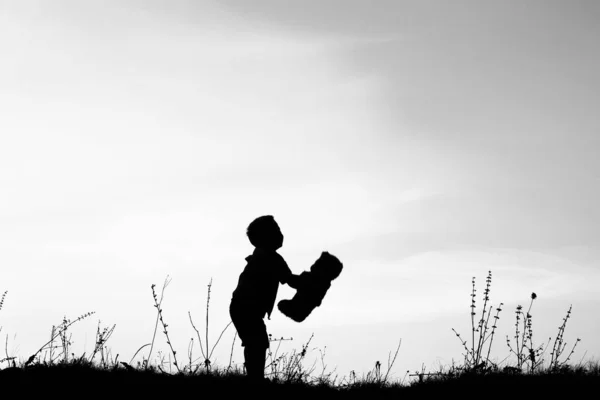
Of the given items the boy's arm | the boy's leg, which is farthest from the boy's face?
the boy's leg

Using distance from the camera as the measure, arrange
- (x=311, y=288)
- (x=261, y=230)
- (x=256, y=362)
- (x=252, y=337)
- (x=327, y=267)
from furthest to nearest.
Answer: (x=261, y=230) < (x=327, y=267) < (x=311, y=288) < (x=252, y=337) < (x=256, y=362)

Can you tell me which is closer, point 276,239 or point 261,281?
point 261,281

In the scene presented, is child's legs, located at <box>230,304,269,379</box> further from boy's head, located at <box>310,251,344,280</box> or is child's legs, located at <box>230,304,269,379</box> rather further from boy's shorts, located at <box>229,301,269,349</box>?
boy's head, located at <box>310,251,344,280</box>

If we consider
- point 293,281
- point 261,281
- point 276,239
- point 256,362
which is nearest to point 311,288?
point 293,281

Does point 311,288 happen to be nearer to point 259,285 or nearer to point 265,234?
point 259,285

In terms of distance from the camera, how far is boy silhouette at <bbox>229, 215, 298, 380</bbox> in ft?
21.3

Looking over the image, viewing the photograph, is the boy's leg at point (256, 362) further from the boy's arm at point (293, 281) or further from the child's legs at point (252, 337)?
the boy's arm at point (293, 281)

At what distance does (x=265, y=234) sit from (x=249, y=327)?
1035 millimetres

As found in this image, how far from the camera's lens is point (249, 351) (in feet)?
21.0

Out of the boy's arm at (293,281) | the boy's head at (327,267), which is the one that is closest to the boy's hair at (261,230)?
the boy's arm at (293,281)

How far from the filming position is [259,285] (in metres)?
6.66

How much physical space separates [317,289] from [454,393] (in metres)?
1.74

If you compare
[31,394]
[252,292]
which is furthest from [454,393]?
[31,394]

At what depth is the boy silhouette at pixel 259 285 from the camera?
256 inches
